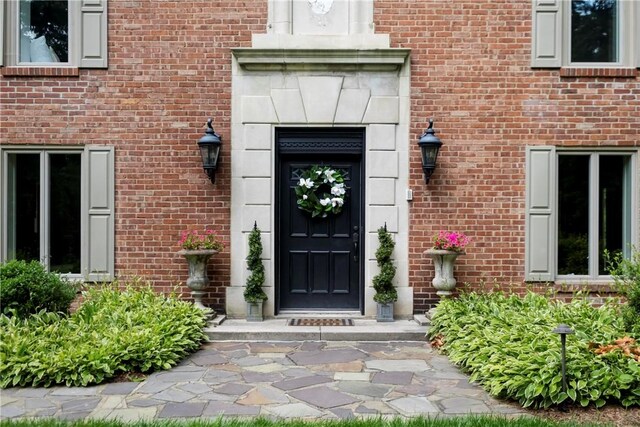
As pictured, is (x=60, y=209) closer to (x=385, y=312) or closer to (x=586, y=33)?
(x=385, y=312)

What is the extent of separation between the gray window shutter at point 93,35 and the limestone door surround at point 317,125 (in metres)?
1.79

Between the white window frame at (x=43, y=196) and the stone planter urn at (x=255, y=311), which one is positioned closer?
the stone planter urn at (x=255, y=311)

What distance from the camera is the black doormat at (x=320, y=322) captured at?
671cm

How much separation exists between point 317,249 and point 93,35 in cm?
419

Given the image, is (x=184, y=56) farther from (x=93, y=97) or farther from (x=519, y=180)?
(x=519, y=180)

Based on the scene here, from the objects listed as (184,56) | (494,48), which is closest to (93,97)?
(184,56)

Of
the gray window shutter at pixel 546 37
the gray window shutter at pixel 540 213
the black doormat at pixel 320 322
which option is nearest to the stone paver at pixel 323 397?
the black doormat at pixel 320 322

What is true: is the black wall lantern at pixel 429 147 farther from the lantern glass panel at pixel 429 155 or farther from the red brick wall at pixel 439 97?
the red brick wall at pixel 439 97

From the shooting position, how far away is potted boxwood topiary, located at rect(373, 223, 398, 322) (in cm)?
688

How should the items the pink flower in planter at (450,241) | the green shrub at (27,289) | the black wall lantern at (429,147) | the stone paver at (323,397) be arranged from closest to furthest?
the stone paver at (323,397)
the green shrub at (27,289)
the pink flower in planter at (450,241)
the black wall lantern at (429,147)

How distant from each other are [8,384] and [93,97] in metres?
3.96

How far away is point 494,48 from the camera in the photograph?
716cm

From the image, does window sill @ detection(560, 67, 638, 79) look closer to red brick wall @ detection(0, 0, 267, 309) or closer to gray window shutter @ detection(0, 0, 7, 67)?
red brick wall @ detection(0, 0, 267, 309)

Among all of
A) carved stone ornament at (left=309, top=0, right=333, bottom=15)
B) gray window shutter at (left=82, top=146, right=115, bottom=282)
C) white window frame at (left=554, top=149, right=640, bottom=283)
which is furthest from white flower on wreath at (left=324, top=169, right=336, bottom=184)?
white window frame at (left=554, top=149, right=640, bottom=283)
